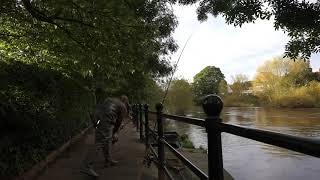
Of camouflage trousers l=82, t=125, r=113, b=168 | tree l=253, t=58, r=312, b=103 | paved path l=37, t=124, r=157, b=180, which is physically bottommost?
paved path l=37, t=124, r=157, b=180

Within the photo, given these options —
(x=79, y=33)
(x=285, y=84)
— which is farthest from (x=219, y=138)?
(x=285, y=84)

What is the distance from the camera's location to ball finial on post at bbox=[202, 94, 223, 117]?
104 inches

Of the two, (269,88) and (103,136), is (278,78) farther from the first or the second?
(103,136)

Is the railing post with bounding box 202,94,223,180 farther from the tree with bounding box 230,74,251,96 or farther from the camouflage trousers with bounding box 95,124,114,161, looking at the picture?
the tree with bounding box 230,74,251,96

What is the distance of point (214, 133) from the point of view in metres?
2.64

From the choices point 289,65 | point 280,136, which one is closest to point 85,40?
point 280,136

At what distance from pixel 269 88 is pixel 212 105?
7539 cm

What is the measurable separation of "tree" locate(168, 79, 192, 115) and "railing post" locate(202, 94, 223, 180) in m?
53.5

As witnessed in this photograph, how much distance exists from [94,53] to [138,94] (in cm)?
1906

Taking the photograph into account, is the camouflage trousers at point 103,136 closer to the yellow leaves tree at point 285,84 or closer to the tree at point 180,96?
the tree at point 180,96

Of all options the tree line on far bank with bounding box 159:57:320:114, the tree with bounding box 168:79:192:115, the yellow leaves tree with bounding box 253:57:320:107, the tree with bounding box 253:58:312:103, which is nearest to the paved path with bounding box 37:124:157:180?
the tree line on far bank with bounding box 159:57:320:114

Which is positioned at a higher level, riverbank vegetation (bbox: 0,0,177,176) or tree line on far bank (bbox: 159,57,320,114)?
tree line on far bank (bbox: 159,57,320,114)

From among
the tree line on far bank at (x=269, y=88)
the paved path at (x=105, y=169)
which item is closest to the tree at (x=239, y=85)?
the tree line on far bank at (x=269, y=88)

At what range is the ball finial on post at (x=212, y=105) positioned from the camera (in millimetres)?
2637
